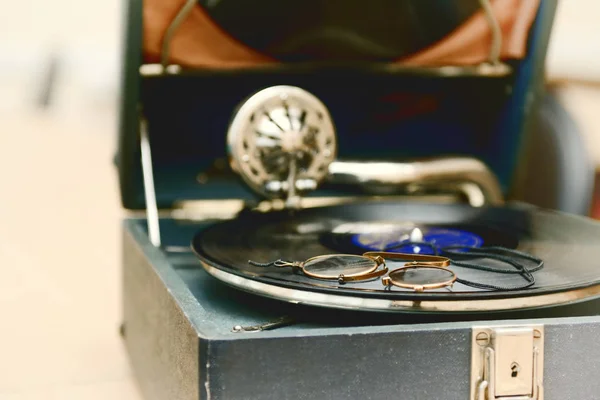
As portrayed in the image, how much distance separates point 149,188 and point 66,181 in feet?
7.22

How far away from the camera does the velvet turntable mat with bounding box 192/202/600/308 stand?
27.6 inches

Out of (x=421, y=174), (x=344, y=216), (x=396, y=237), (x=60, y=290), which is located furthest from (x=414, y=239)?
(x=60, y=290)

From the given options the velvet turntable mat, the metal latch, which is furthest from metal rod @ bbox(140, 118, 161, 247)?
the metal latch

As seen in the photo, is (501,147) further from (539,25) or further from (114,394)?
(114,394)

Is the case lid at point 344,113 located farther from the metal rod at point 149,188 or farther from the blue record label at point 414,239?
the blue record label at point 414,239

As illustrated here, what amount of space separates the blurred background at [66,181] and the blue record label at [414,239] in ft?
1.17

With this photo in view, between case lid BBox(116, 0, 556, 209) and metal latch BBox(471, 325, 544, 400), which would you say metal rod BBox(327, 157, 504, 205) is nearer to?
case lid BBox(116, 0, 556, 209)

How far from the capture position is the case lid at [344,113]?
3.95ft

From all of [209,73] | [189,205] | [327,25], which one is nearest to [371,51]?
[327,25]

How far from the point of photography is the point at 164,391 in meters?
0.80

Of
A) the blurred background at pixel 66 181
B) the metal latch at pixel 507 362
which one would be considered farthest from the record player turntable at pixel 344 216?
the blurred background at pixel 66 181

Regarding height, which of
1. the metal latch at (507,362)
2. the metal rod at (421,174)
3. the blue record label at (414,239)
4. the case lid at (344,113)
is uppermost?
the case lid at (344,113)

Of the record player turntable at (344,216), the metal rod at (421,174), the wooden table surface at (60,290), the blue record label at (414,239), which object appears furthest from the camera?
the metal rod at (421,174)

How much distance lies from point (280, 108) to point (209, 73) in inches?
8.0
